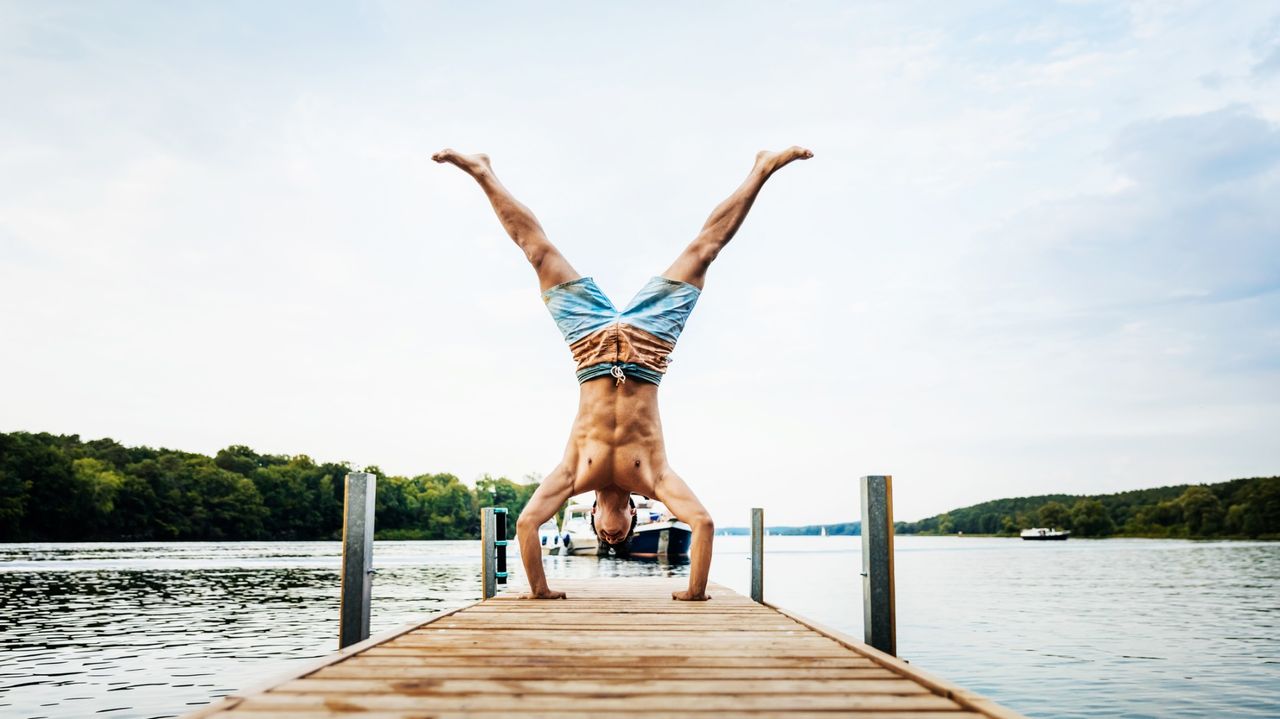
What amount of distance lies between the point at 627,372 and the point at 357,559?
257 cm

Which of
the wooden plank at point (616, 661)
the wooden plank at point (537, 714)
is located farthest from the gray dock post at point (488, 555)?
the wooden plank at point (537, 714)

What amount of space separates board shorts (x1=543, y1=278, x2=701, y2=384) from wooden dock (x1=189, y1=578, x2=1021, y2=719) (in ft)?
6.69

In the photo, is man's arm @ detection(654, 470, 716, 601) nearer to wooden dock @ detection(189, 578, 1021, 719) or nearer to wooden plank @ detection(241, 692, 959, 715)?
wooden dock @ detection(189, 578, 1021, 719)

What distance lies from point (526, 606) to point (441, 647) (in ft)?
7.84

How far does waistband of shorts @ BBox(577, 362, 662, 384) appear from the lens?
7.00 m

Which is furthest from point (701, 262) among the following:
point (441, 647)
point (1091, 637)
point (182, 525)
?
point (182, 525)

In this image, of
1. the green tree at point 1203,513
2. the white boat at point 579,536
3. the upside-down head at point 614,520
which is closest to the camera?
the upside-down head at point 614,520

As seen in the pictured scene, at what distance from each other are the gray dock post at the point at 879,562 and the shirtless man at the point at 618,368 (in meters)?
1.21

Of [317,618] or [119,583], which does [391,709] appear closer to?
[317,618]

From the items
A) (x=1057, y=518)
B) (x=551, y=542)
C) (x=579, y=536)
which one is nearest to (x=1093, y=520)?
(x=1057, y=518)

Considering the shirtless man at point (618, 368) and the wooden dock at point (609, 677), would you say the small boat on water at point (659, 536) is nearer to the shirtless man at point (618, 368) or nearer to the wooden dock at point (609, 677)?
the shirtless man at point (618, 368)

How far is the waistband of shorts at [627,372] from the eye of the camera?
23.0 ft

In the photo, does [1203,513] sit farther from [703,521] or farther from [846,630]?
[703,521]

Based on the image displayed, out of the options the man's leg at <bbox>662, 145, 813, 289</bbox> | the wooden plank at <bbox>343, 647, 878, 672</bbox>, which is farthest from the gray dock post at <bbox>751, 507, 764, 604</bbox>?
the wooden plank at <bbox>343, 647, 878, 672</bbox>
